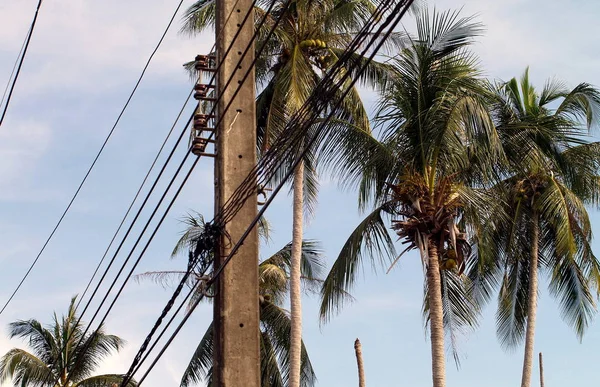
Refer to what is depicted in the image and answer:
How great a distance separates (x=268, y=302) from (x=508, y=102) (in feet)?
28.8

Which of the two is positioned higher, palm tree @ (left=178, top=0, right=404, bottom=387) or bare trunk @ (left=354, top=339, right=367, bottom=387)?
palm tree @ (left=178, top=0, right=404, bottom=387)

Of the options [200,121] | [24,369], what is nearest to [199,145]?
[200,121]

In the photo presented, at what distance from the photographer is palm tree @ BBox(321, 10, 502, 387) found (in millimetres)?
20281

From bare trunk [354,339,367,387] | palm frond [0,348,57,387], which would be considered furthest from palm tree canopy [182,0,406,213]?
palm frond [0,348,57,387]

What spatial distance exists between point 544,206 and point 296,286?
685cm

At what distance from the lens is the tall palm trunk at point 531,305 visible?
27.7 meters

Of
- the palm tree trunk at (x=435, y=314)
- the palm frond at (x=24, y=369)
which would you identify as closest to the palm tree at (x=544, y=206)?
the palm tree trunk at (x=435, y=314)

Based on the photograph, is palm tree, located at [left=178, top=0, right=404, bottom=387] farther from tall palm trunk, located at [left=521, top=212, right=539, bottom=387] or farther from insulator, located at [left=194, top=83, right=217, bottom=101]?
insulator, located at [left=194, top=83, right=217, bottom=101]

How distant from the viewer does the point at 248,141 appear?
10.6m

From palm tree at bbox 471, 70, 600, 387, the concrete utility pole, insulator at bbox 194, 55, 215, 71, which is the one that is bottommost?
the concrete utility pole

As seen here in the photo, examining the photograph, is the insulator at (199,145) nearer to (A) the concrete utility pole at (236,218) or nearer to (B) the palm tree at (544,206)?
(A) the concrete utility pole at (236,218)

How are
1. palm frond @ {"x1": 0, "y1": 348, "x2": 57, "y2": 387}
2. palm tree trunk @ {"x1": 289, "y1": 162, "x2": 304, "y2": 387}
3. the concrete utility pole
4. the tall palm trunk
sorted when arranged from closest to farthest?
the concrete utility pole, palm tree trunk @ {"x1": 289, "y1": 162, "x2": 304, "y2": 387}, the tall palm trunk, palm frond @ {"x1": 0, "y1": 348, "x2": 57, "y2": 387}

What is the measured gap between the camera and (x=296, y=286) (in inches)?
1019

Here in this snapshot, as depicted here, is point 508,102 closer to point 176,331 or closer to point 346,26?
point 346,26
